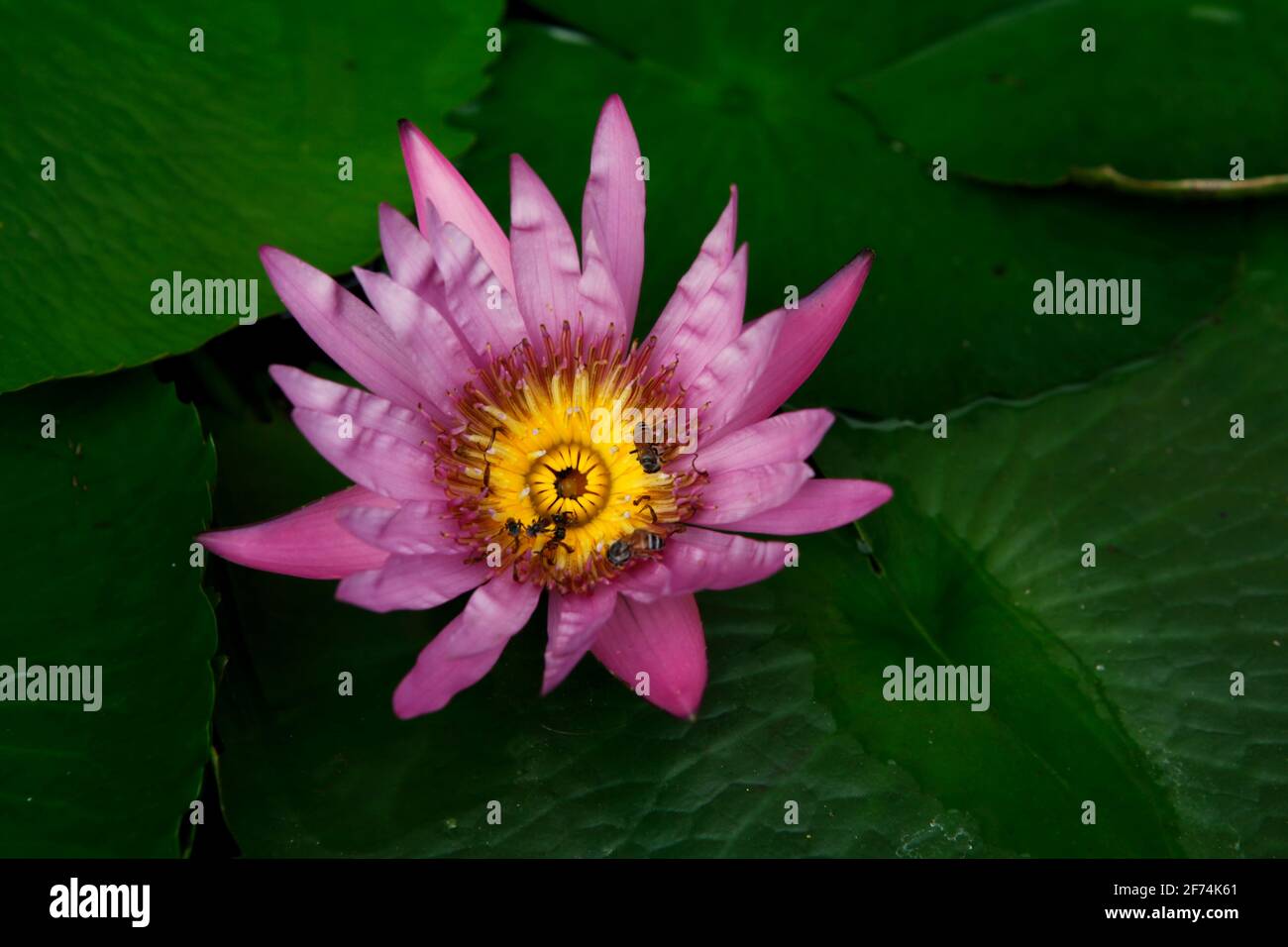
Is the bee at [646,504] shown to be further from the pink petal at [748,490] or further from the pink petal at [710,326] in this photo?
the pink petal at [710,326]

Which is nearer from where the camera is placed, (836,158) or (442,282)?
(442,282)

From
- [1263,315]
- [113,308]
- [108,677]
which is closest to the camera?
[108,677]

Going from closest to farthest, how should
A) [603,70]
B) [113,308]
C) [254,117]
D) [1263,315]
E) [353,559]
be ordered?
1. [353,559]
2. [113,308]
3. [254,117]
4. [1263,315]
5. [603,70]

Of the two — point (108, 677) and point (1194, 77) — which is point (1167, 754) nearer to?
point (1194, 77)

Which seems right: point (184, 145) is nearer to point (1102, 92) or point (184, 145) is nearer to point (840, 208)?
point (840, 208)

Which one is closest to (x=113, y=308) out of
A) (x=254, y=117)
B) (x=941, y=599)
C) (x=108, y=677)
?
(x=254, y=117)
